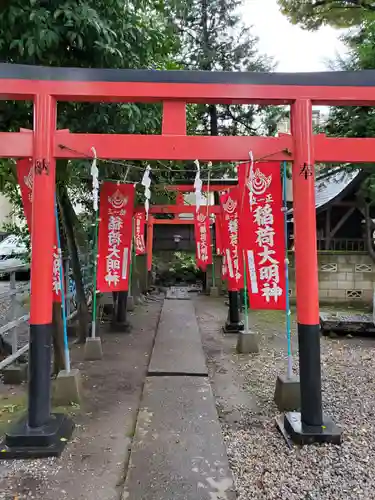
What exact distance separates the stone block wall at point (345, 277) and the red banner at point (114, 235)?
277 inches

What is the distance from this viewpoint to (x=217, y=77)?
388 cm

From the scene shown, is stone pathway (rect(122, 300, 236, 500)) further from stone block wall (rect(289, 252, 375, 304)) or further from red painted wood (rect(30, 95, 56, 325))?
stone block wall (rect(289, 252, 375, 304))

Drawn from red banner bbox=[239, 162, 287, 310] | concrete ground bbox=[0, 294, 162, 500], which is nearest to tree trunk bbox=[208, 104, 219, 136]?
concrete ground bbox=[0, 294, 162, 500]

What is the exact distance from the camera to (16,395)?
16.5ft

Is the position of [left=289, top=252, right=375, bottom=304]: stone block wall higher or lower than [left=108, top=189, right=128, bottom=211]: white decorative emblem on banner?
lower

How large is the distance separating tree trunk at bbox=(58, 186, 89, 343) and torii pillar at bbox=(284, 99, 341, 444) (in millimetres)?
3913

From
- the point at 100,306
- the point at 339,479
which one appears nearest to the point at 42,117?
the point at 339,479

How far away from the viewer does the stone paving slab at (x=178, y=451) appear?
2.93 meters

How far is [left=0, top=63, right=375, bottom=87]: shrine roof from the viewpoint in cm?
380

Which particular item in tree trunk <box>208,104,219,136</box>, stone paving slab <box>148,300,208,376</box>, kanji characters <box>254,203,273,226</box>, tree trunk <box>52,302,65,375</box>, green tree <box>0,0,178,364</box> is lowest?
stone paving slab <box>148,300,208,376</box>

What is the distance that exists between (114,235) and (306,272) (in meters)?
3.72

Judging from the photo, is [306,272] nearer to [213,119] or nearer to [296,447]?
[296,447]

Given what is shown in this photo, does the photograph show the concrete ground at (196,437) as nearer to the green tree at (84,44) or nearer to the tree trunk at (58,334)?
the tree trunk at (58,334)

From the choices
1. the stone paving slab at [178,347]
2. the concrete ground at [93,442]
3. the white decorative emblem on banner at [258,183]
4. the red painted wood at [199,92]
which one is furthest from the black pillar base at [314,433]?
the red painted wood at [199,92]
